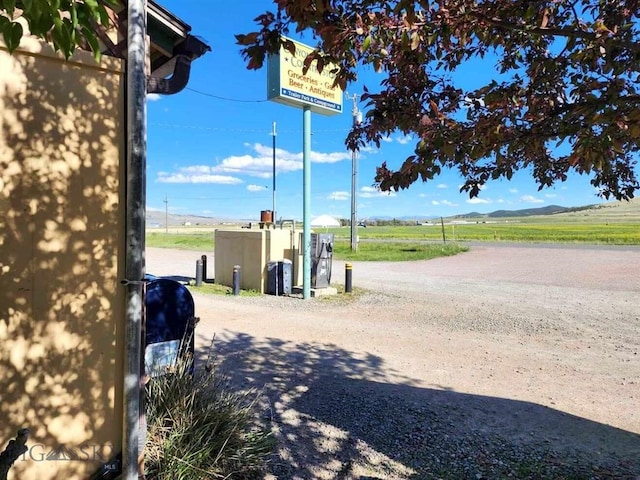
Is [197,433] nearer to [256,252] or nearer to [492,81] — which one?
[492,81]

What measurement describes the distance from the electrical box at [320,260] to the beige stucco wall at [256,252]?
0.55 metres

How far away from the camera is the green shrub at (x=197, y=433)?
3.00 m

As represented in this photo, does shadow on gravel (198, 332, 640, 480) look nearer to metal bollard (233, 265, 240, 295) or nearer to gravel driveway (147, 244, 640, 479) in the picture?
gravel driveway (147, 244, 640, 479)

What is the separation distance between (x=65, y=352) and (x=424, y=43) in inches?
111

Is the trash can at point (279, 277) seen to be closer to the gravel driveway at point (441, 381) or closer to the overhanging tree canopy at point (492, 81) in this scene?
the gravel driveway at point (441, 381)

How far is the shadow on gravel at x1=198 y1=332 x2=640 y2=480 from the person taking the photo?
11.3ft

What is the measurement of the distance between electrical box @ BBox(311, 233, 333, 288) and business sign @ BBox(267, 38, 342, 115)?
3527 mm

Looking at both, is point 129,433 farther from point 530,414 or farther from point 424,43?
point 530,414

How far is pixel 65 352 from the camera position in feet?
8.64

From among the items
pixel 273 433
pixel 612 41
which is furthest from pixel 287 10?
pixel 273 433

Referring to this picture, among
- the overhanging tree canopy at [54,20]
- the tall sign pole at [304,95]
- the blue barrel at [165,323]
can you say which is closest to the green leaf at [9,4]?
the overhanging tree canopy at [54,20]

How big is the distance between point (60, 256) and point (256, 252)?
10.0 metres

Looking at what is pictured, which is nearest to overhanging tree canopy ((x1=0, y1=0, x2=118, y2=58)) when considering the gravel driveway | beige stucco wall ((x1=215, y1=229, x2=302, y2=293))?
the gravel driveway

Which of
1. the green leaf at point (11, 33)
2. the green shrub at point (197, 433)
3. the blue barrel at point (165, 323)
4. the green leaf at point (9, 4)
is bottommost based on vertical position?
the green shrub at point (197, 433)
